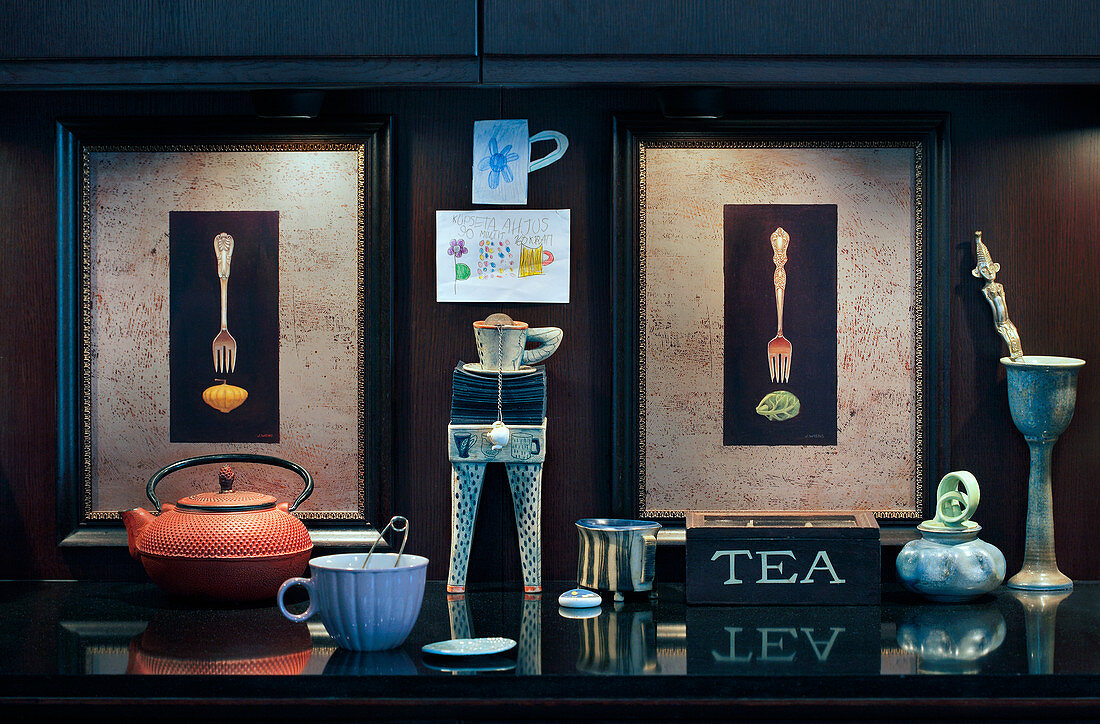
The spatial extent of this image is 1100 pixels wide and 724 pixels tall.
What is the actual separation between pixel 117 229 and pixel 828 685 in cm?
141

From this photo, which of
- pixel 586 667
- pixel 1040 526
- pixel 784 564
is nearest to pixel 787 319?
pixel 784 564

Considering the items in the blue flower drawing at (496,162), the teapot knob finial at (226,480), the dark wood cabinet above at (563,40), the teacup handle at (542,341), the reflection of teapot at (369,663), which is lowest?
the reflection of teapot at (369,663)

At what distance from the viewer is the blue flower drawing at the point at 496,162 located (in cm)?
180

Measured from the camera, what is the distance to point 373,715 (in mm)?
1218

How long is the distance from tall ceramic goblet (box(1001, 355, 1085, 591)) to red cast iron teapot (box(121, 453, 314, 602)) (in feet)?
4.02

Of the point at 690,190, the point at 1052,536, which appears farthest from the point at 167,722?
the point at 1052,536

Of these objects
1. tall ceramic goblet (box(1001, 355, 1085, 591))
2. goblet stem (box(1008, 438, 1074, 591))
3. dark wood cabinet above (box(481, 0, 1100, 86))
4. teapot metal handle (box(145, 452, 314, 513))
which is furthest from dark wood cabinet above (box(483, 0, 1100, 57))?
teapot metal handle (box(145, 452, 314, 513))

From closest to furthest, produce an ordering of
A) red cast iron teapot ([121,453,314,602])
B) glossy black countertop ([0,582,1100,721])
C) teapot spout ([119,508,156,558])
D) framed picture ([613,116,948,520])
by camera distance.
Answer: glossy black countertop ([0,582,1100,721])
red cast iron teapot ([121,453,314,602])
teapot spout ([119,508,156,558])
framed picture ([613,116,948,520])

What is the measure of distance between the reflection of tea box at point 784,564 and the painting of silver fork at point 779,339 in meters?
0.32

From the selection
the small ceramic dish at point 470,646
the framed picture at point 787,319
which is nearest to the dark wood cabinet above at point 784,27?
the framed picture at point 787,319

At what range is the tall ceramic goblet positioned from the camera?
1.72 m

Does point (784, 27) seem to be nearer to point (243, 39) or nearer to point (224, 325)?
point (243, 39)

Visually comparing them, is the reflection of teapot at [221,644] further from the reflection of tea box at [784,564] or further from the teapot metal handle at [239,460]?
the reflection of tea box at [784,564]

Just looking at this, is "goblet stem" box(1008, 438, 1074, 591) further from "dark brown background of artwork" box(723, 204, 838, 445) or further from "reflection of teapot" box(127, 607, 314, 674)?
"reflection of teapot" box(127, 607, 314, 674)
